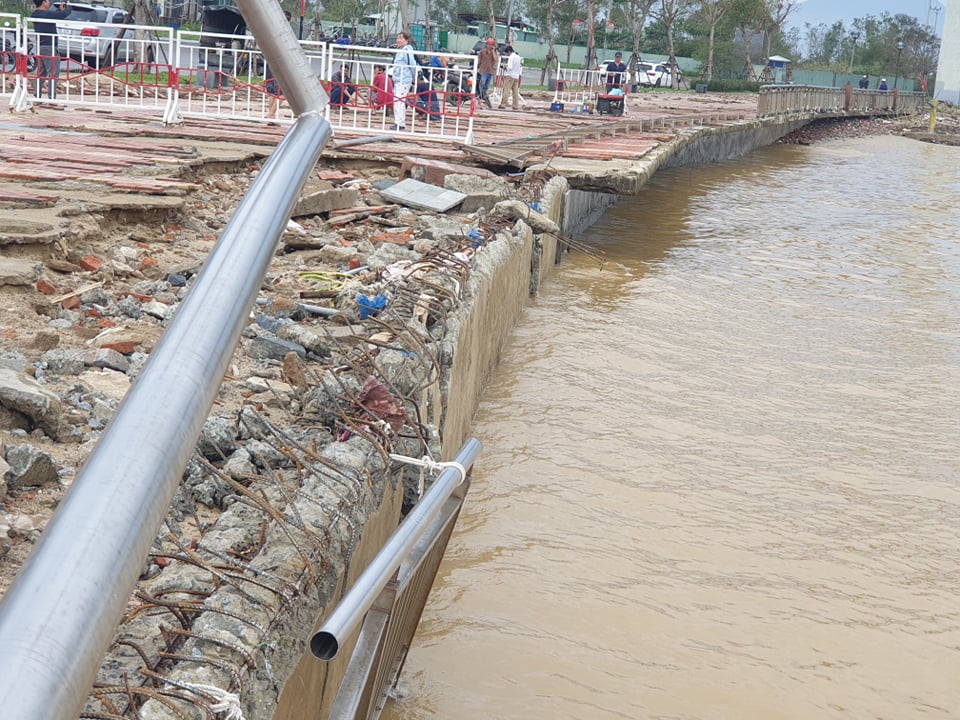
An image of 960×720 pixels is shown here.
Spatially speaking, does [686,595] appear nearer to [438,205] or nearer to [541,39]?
[438,205]

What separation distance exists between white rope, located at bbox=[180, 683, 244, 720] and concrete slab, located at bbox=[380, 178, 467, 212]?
8.28m

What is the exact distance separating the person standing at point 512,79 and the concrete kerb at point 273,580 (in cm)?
2099

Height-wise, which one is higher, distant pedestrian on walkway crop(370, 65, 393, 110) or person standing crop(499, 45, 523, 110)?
person standing crop(499, 45, 523, 110)

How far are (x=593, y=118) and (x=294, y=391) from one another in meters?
18.9

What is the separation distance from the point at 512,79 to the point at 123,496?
2521cm

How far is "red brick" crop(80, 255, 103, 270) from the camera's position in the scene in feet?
21.9

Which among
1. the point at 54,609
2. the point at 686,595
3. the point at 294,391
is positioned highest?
the point at 54,609

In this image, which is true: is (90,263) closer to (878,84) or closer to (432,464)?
(432,464)

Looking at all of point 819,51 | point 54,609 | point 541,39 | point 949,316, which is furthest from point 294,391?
point 819,51

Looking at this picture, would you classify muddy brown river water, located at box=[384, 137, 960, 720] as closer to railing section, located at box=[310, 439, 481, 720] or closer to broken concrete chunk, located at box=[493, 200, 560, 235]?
broken concrete chunk, located at box=[493, 200, 560, 235]

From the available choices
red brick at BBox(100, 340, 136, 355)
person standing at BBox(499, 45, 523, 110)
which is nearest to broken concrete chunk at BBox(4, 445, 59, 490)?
red brick at BBox(100, 340, 136, 355)

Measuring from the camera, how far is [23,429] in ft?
13.4

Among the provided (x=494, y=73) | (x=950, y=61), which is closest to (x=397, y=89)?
(x=494, y=73)

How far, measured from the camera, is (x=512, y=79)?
25.1 meters
